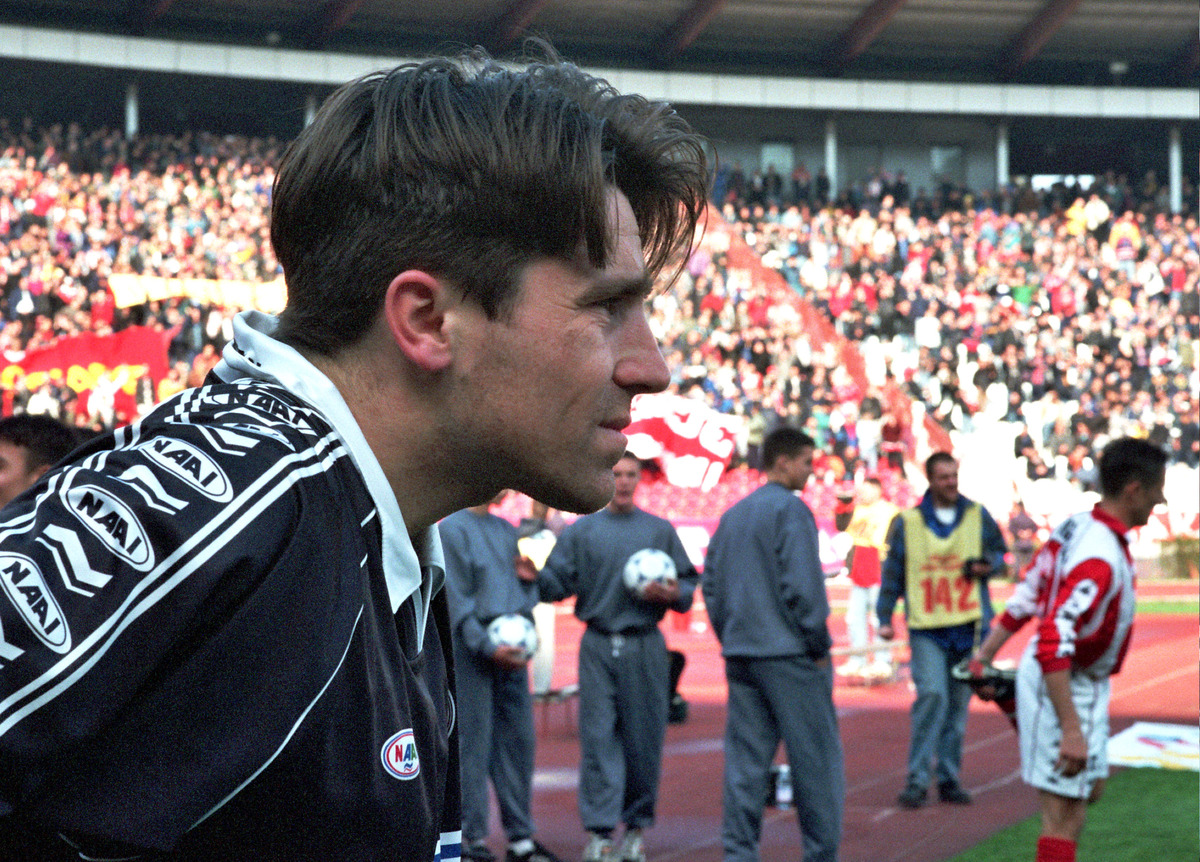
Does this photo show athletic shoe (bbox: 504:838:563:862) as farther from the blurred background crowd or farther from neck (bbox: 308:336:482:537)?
the blurred background crowd

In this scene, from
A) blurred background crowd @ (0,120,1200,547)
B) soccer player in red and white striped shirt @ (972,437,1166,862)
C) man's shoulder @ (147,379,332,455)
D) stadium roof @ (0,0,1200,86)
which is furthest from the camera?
stadium roof @ (0,0,1200,86)

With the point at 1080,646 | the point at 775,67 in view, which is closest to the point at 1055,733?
the point at 1080,646

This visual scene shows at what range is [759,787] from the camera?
5824 mm

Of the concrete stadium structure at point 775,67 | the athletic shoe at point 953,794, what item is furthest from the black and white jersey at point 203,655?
the concrete stadium structure at point 775,67

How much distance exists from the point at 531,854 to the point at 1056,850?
2.33m

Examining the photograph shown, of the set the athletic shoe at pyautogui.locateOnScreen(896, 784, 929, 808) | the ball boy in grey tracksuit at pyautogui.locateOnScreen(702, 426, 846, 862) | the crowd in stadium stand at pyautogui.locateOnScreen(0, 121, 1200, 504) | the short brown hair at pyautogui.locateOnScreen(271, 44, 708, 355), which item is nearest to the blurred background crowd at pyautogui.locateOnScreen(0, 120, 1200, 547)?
the crowd in stadium stand at pyautogui.locateOnScreen(0, 121, 1200, 504)

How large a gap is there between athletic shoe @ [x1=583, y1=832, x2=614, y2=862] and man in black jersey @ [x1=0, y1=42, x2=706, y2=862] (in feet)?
16.5

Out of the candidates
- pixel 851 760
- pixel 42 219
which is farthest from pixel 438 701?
pixel 42 219

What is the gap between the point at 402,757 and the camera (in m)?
1.03

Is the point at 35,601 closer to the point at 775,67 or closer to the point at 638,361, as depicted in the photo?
the point at 638,361

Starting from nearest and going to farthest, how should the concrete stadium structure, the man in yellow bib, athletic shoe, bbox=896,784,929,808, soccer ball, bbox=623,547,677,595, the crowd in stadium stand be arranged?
soccer ball, bbox=623,547,677,595 < athletic shoe, bbox=896,784,929,808 < the man in yellow bib < the crowd in stadium stand < the concrete stadium structure

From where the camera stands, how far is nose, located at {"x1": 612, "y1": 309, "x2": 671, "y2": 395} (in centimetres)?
120

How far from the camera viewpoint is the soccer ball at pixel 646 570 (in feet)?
21.4

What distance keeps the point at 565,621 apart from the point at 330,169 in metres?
16.5
